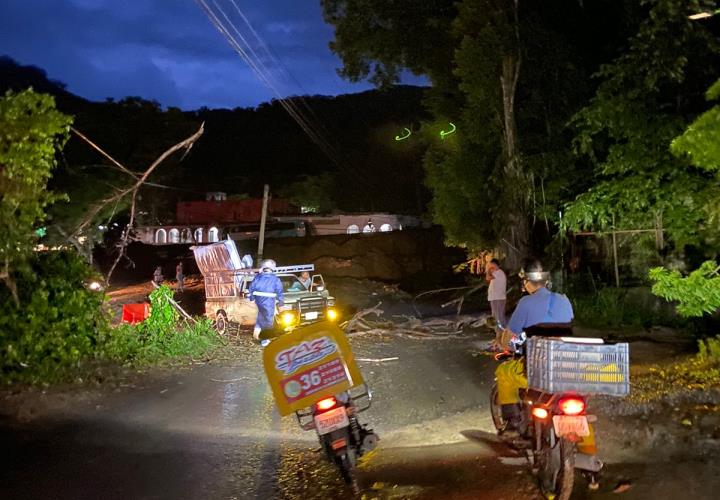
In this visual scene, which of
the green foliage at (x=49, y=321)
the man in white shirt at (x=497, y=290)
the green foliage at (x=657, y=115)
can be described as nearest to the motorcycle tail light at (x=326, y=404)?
the green foliage at (x=49, y=321)

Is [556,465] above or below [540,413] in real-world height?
below

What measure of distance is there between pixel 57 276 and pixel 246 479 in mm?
6054

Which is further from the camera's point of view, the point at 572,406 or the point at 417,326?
the point at 417,326

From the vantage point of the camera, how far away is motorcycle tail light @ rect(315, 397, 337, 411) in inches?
228

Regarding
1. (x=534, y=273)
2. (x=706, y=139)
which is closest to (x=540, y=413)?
(x=534, y=273)

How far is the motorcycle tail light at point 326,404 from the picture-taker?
5.78 m

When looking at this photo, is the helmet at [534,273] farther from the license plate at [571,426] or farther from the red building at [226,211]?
the red building at [226,211]

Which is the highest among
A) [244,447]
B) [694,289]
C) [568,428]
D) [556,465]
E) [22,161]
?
[22,161]

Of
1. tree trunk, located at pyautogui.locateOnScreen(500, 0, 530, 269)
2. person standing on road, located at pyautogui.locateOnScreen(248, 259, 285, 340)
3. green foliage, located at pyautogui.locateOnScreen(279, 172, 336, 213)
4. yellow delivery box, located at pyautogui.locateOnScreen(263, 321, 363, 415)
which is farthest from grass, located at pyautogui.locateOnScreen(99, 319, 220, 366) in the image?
green foliage, located at pyautogui.locateOnScreen(279, 172, 336, 213)

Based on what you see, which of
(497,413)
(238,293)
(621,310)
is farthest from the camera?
(238,293)

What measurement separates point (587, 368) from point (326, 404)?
7.04 feet

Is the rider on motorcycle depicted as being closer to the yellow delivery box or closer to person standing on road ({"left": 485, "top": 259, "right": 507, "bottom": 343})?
the yellow delivery box

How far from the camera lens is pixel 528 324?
5.97 meters

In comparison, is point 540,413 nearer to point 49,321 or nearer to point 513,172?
point 49,321
